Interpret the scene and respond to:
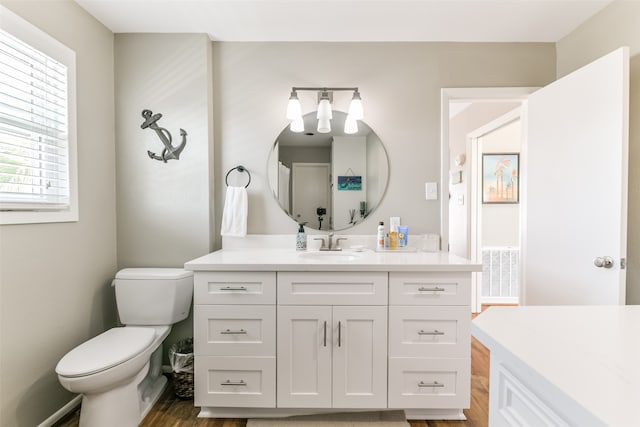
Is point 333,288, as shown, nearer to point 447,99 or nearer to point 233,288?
point 233,288

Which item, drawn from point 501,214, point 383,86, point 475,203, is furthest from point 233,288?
point 501,214

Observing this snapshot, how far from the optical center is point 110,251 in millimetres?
2055

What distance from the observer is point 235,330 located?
1638 mm

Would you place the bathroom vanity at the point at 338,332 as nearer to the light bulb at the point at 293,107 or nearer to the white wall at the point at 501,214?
the light bulb at the point at 293,107

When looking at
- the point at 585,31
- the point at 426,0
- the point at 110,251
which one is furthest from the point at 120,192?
the point at 585,31

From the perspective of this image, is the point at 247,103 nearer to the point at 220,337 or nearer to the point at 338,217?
the point at 338,217

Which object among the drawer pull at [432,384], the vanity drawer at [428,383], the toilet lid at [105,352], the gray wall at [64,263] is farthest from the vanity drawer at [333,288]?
the gray wall at [64,263]

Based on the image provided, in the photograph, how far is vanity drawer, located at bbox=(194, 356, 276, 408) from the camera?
1634mm

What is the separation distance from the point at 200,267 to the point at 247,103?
1178 millimetres

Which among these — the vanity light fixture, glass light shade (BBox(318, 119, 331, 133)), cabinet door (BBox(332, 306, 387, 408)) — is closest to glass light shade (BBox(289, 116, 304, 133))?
the vanity light fixture

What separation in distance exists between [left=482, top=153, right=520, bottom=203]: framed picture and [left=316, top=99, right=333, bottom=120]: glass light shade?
7.96ft

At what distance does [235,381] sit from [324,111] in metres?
1.70

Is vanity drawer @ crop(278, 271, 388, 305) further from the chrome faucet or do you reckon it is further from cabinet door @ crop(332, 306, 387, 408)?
the chrome faucet

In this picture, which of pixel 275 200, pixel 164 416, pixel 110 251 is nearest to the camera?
pixel 164 416
